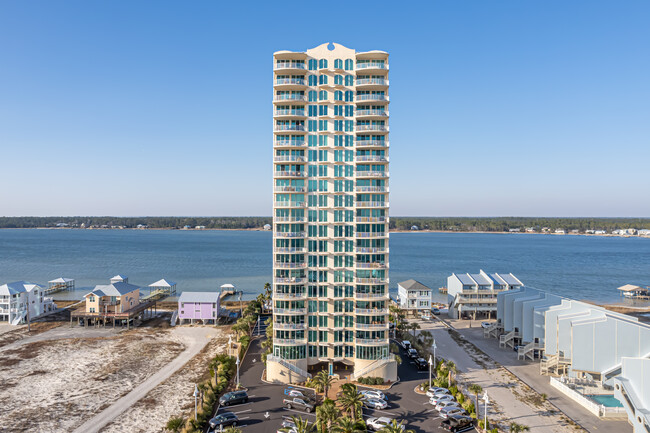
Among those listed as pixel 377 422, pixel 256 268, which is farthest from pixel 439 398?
pixel 256 268

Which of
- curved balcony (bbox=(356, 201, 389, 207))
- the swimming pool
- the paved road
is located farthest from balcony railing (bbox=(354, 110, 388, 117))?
the paved road

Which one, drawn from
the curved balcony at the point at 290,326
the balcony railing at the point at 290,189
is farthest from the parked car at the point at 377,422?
the balcony railing at the point at 290,189

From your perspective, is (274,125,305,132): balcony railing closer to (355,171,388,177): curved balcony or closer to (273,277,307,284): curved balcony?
(355,171,388,177): curved balcony

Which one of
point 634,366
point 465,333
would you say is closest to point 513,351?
point 465,333

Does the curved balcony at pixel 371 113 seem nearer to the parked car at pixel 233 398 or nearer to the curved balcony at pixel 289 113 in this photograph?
the curved balcony at pixel 289 113

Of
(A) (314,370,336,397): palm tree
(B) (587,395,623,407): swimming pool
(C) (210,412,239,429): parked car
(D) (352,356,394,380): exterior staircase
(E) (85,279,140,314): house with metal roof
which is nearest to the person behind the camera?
(C) (210,412,239,429): parked car

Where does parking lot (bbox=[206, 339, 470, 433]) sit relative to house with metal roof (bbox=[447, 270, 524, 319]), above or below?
below
